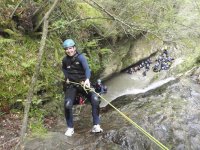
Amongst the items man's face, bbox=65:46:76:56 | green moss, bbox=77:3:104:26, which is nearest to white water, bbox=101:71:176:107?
green moss, bbox=77:3:104:26

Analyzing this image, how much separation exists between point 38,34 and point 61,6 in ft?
4.85

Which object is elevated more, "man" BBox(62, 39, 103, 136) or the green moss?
the green moss

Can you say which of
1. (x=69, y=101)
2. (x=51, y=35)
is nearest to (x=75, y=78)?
(x=69, y=101)

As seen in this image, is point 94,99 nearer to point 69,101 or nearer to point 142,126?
point 69,101

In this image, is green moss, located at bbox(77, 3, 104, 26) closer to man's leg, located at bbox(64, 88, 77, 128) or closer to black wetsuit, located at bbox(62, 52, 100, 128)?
black wetsuit, located at bbox(62, 52, 100, 128)

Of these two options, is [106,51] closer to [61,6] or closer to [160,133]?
[61,6]

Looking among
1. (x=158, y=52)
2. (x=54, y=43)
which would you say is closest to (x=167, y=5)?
(x=54, y=43)

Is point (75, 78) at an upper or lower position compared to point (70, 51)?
lower

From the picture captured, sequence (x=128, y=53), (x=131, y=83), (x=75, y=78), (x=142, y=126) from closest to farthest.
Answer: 1. (x=75, y=78)
2. (x=142, y=126)
3. (x=131, y=83)
4. (x=128, y=53)

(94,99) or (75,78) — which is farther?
(75,78)

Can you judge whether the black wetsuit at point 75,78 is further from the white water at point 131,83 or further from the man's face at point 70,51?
the white water at point 131,83

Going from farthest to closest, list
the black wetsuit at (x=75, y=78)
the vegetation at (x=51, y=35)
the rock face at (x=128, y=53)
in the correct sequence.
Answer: the rock face at (x=128, y=53) → the vegetation at (x=51, y=35) → the black wetsuit at (x=75, y=78)

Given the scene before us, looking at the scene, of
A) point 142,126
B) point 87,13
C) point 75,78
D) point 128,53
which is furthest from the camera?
point 128,53

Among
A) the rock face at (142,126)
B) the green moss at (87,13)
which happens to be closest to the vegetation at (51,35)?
the green moss at (87,13)
